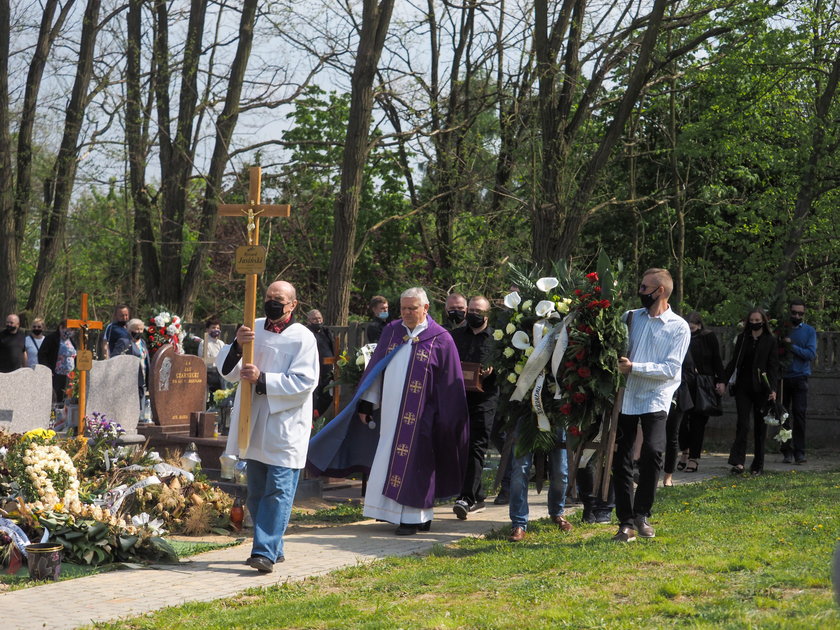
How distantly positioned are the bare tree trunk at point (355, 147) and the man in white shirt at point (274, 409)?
910cm

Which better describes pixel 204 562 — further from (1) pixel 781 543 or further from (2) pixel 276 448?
(1) pixel 781 543

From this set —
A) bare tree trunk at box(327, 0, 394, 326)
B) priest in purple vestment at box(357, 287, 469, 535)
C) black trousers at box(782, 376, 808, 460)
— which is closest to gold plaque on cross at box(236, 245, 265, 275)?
priest in purple vestment at box(357, 287, 469, 535)

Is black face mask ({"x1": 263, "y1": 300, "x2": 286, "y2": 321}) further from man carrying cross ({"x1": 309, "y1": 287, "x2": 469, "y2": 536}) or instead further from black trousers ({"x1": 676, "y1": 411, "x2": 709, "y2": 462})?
black trousers ({"x1": 676, "y1": 411, "x2": 709, "y2": 462})

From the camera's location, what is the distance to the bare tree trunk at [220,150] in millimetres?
20938

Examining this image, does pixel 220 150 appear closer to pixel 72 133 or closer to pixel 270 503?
pixel 72 133

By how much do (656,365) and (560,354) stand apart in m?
0.78

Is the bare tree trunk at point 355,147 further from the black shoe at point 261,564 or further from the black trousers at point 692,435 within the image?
the black shoe at point 261,564

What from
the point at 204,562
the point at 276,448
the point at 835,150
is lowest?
the point at 204,562

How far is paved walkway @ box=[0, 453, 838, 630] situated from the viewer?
249 inches

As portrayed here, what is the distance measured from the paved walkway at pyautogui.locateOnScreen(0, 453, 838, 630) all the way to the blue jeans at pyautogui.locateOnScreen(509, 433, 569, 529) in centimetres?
58

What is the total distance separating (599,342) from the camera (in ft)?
27.1

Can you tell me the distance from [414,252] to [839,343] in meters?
12.8

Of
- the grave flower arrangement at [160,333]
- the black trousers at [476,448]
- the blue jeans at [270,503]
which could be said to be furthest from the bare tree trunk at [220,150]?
the blue jeans at [270,503]

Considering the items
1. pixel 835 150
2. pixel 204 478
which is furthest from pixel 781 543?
pixel 835 150
